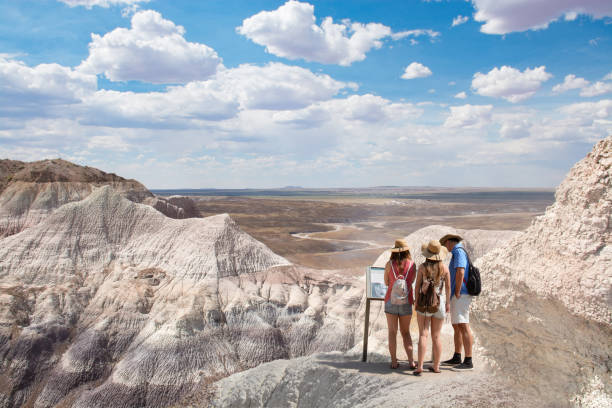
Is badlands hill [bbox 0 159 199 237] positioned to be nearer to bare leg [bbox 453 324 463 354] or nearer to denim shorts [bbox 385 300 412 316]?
denim shorts [bbox 385 300 412 316]

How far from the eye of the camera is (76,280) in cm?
1562

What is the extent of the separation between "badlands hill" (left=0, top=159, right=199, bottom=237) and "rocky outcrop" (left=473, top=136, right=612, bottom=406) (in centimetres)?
2484

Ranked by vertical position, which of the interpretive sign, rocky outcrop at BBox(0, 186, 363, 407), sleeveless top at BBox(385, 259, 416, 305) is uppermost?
sleeveless top at BBox(385, 259, 416, 305)

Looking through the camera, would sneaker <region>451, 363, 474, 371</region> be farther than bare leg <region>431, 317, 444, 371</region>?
Yes

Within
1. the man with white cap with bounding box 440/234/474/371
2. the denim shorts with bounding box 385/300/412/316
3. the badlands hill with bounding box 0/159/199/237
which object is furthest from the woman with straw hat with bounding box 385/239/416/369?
the badlands hill with bounding box 0/159/199/237

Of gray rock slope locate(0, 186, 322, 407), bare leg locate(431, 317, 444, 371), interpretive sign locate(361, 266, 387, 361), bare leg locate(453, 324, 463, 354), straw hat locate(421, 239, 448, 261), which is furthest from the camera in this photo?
gray rock slope locate(0, 186, 322, 407)

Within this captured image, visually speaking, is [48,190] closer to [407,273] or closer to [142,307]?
[142,307]

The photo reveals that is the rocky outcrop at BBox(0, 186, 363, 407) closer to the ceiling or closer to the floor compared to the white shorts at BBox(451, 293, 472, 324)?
closer to the floor

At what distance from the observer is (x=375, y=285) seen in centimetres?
620

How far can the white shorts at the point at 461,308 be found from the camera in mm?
5414

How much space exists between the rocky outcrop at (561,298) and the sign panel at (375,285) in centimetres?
131

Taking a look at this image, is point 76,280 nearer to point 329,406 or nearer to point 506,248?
point 329,406

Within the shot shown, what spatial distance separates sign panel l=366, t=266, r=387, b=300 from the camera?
6.03m

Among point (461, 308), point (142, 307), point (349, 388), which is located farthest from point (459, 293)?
point (142, 307)
